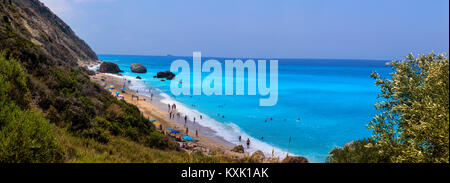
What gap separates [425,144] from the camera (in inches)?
348

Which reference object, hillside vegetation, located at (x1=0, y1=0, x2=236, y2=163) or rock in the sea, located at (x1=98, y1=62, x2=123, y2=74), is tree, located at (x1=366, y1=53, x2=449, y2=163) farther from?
rock in the sea, located at (x1=98, y1=62, x2=123, y2=74)

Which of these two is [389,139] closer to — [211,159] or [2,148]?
[211,159]

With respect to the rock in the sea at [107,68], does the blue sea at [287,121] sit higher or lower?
lower

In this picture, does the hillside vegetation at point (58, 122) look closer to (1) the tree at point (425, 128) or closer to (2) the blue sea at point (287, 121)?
(1) the tree at point (425, 128)

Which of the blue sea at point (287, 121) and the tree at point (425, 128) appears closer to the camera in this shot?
the tree at point (425, 128)

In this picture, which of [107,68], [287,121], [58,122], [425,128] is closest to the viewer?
[425,128]

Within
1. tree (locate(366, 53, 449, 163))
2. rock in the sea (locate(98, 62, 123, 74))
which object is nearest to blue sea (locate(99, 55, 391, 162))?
tree (locate(366, 53, 449, 163))

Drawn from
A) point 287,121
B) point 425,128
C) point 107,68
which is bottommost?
point 425,128

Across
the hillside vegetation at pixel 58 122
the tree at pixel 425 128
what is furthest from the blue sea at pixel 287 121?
the hillside vegetation at pixel 58 122

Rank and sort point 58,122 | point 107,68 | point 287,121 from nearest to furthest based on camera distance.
Result: point 58,122 < point 287,121 < point 107,68

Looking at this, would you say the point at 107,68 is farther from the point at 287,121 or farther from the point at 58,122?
the point at 58,122

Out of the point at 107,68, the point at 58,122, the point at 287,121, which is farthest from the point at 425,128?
the point at 107,68
